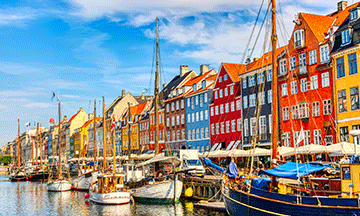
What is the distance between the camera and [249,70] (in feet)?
198

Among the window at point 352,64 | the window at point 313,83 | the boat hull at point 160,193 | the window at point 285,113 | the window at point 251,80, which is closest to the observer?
the boat hull at point 160,193

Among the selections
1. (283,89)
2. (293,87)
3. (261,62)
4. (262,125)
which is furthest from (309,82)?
(261,62)

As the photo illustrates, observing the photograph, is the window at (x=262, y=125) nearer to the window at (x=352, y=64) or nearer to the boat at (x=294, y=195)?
the window at (x=352, y=64)

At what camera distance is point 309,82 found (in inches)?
1928

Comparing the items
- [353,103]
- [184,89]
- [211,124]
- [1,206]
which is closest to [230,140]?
[211,124]

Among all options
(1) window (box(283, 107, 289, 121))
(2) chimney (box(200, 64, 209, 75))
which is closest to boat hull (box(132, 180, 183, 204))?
(1) window (box(283, 107, 289, 121))

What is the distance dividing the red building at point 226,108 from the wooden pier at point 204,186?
72.2 feet

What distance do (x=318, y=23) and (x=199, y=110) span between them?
98.9ft

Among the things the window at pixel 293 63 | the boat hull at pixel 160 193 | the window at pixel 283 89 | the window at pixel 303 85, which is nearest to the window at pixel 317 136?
the window at pixel 303 85

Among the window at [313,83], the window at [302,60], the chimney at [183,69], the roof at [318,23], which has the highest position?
the chimney at [183,69]

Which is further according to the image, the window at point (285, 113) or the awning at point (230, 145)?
the awning at point (230, 145)

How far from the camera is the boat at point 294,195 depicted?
62.8 ft

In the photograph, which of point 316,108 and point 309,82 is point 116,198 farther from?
point 309,82

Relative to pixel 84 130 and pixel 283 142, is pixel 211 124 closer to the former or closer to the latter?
pixel 283 142
